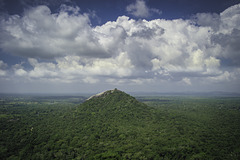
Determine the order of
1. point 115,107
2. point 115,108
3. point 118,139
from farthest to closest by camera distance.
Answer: point 115,107
point 115,108
point 118,139

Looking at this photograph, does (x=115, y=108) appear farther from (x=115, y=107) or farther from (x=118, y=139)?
(x=118, y=139)

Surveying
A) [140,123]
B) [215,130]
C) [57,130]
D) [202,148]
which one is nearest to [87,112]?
[57,130]

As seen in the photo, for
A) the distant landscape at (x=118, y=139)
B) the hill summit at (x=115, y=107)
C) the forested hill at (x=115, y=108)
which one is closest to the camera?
the distant landscape at (x=118, y=139)

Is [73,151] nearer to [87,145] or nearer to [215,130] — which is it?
[87,145]

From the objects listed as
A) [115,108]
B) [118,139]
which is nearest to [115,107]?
[115,108]

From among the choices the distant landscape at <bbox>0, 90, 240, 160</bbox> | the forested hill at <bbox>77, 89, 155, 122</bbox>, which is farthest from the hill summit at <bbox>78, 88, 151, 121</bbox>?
the distant landscape at <bbox>0, 90, 240, 160</bbox>

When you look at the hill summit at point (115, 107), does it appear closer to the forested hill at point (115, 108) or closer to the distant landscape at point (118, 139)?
the forested hill at point (115, 108)

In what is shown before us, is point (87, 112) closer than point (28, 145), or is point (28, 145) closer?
point (28, 145)

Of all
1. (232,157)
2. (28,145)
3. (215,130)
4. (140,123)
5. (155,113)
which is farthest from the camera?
(155,113)

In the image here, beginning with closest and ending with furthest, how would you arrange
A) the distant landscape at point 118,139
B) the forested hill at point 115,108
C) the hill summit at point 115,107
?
the distant landscape at point 118,139, the forested hill at point 115,108, the hill summit at point 115,107

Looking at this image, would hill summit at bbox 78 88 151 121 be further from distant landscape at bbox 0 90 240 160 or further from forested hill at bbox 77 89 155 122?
distant landscape at bbox 0 90 240 160

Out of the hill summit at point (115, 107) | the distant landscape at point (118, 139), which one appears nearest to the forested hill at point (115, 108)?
the hill summit at point (115, 107)
